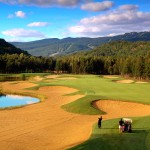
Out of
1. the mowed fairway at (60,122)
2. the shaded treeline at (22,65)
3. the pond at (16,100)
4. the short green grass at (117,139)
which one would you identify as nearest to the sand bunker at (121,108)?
the mowed fairway at (60,122)

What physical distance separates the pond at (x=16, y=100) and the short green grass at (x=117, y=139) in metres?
30.6

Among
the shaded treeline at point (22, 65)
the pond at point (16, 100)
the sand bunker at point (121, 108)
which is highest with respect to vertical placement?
the shaded treeline at point (22, 65)

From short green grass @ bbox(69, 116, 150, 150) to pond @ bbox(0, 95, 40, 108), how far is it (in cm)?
3062

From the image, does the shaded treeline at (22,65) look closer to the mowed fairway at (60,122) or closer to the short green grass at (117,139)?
the mowed fairway at (60,122)

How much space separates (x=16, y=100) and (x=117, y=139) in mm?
41613

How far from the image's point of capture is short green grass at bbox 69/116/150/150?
28344 mm

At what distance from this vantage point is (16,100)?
68750 millimetres

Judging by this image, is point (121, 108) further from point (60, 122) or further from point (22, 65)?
point (22, 65)

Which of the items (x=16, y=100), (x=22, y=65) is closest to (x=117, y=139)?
(x=16, y=100)

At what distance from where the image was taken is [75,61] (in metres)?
184

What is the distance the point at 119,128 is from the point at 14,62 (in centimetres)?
13283

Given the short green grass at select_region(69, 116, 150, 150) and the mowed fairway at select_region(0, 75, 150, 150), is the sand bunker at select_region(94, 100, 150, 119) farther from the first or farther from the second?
the short green grass at select_region(69, 116, 150, 150)

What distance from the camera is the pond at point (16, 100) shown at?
64.3 meters

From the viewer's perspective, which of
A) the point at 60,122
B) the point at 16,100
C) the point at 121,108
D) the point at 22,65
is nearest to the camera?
the point at 60,122
